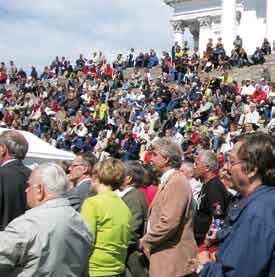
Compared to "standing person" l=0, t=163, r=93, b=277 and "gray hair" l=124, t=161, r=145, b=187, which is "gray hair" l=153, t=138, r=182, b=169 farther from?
→ "standing person" l=0, t=163, r=93, b=277

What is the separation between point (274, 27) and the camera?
4119 centimetres

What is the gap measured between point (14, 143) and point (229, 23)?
4331 cm

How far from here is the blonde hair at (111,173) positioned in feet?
20.1

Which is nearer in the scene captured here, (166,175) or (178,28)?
(166,175)

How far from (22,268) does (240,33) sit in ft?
156

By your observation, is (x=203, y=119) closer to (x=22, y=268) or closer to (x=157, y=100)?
(x=157, y=100)

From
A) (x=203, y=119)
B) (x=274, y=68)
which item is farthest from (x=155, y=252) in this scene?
(x=274, y=68)

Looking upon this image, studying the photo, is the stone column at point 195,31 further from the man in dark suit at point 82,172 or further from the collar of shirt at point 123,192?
the collar of shirt at point 123,192

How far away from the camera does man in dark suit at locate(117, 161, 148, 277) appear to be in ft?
21.9

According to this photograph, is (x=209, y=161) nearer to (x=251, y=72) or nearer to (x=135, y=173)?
(x=135, y=173)

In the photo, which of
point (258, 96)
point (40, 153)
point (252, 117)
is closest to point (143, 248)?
point (40, 153)

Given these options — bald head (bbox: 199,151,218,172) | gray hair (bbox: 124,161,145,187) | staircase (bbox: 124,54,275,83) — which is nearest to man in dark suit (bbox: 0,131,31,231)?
gray hair (bbox: 124,161,145,187)

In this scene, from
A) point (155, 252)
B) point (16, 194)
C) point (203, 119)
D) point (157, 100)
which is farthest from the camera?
point (157, 100)

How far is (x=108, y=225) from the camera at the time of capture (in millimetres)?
5766
